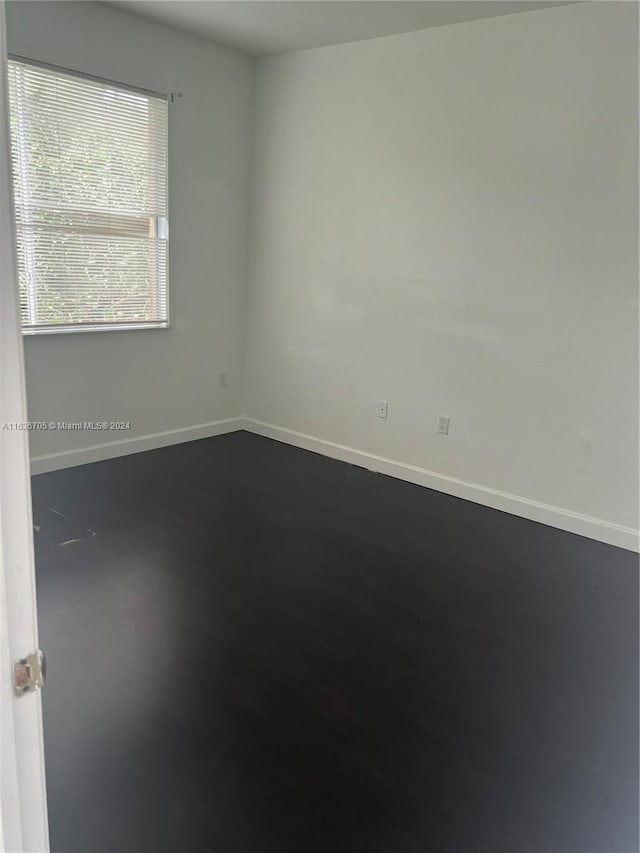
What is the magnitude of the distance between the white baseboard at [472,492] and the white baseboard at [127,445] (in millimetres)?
308

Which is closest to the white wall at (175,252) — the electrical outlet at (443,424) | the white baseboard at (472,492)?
the white baseboard at (472,492)

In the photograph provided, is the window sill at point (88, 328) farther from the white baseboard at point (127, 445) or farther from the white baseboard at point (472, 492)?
the white baseboard at point (472, 492)

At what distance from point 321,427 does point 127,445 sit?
133 centimetres

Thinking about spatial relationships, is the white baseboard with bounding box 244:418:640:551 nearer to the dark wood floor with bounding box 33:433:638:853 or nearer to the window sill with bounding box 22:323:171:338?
the dark wood floor with bounding box 33:433:638:853

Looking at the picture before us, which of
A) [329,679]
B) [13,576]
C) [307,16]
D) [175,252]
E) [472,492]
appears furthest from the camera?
[175,252]

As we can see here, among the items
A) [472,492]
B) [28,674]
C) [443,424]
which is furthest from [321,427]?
[28,674]

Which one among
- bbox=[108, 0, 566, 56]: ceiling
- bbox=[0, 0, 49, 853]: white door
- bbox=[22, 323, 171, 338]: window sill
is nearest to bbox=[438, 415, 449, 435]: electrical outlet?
bbox=[22, 323, 171, 338]: window sill

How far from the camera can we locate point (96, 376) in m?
3.78

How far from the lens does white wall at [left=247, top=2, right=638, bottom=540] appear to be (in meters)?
2.94

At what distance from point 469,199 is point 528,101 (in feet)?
1.75

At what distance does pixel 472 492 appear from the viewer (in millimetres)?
3607

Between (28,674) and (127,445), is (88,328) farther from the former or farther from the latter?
(28,674)

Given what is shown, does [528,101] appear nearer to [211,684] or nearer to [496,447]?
[496,447]

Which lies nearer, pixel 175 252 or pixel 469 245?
pixel 469 245
